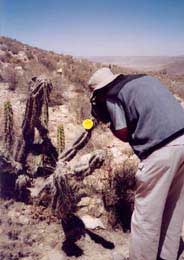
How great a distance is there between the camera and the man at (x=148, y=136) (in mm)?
2758

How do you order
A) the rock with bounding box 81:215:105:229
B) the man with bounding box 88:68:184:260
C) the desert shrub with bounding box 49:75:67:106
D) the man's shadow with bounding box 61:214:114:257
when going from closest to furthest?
the man with bounding box 88:68:184:260 < the man's shadow with bounding box 61:214:114:257 < the rock with bounding box 81:215:105:229 < the desert shrub with bounding box 49:75:67:106

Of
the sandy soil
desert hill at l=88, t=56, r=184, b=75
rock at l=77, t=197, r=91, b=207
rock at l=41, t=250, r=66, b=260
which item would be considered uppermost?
desert hill at l=88, t=56, r=184, b=75

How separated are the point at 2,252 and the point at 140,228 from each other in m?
1.47

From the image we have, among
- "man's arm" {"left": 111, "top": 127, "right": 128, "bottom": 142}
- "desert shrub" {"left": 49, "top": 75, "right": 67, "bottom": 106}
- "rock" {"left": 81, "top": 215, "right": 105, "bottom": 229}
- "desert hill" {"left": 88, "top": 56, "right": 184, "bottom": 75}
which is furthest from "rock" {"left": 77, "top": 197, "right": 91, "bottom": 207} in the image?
"desert hill" {"left": 88, "top": 56, "right": 184, "bottom": 75}

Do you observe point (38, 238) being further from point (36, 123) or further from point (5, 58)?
point (5, 58)

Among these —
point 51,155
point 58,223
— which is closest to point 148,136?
point 58,223

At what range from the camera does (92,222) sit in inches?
161

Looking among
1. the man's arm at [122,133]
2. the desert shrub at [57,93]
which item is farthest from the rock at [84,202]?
the desert shrub at [57,93]

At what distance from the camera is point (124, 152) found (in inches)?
241

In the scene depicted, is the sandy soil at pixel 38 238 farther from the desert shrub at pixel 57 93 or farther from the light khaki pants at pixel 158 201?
the desert shrub at pixel 57 93

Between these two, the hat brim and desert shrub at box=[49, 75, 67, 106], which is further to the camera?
desert shrub at box=[49, 75, 67, 106]

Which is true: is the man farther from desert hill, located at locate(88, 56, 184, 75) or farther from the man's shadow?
desert hill, located at locate(88, 56, 184, 75)

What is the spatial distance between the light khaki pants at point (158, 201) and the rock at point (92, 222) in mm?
952

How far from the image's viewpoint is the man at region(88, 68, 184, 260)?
109 inches
